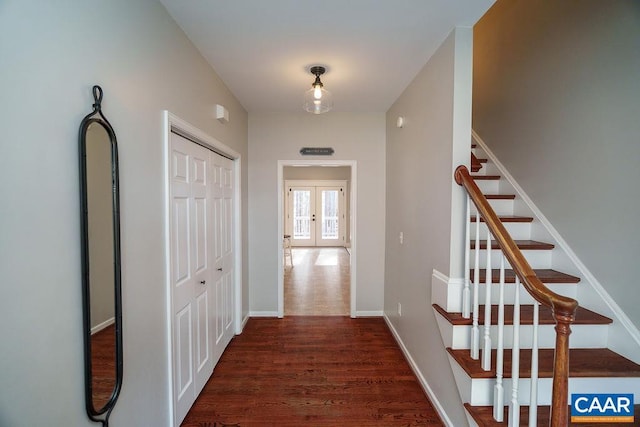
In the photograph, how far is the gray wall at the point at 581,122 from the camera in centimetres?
162

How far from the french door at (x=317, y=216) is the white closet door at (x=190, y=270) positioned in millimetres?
6845

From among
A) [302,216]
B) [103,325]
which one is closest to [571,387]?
[103,325]


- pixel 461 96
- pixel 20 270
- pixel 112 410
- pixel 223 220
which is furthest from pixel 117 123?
pixel 461 96

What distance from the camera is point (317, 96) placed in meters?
2.33

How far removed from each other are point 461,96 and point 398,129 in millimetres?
1239

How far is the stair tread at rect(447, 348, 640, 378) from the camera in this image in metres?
1.45

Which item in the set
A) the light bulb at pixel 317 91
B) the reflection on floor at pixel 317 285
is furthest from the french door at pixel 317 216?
the light bulb at pixel 317 91

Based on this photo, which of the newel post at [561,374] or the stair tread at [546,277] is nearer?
the newel post at [561,374]

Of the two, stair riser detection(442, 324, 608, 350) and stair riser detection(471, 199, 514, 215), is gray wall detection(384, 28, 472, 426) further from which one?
stair riser detection(471, 199, 514, 215)

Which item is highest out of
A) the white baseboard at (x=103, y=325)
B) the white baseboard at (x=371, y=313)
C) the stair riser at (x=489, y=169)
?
the stair riser at (x=489, y=169)

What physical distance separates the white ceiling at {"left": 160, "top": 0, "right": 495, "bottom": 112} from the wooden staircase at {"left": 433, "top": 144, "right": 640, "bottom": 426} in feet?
4.57

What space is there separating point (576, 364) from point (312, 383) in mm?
Answer: 1776

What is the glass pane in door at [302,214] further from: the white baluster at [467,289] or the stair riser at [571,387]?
the stair riser at [571,387]

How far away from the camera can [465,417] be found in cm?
165
